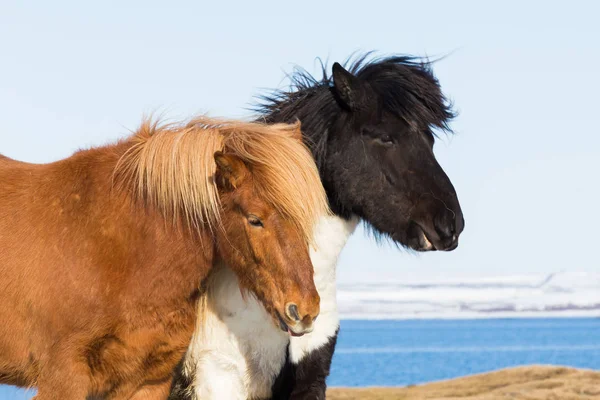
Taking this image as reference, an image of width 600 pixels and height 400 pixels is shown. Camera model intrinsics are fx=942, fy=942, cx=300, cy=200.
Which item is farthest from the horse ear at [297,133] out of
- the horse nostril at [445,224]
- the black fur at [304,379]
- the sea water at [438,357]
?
the sea water at [438,357]

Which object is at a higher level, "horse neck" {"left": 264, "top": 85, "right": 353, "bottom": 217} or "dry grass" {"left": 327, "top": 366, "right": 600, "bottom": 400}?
"horse neck" {"left": 264, "top": 85, "right": 353, "bottom": 217}

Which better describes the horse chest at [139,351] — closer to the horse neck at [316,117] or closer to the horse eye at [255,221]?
the horse eye at [255,221]

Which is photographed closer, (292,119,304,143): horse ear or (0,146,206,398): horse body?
(0,146,206,398): horse body

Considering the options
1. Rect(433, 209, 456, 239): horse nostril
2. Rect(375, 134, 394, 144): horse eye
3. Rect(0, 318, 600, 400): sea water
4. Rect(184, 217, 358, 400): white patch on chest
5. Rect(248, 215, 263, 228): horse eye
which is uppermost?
Rect(375, 134, 394, 144): horse eye

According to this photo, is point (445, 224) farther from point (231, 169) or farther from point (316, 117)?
point (231, 169)

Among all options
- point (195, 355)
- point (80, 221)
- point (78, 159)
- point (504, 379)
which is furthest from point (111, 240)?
point (504, 379)

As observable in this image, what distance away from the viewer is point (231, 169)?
4.67 metres

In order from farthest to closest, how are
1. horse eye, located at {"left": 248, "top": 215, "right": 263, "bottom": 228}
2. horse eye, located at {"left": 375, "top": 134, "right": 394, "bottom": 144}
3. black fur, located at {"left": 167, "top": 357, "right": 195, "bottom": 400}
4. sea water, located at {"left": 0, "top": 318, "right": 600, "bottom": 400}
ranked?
sea water, located at {"left": 0, "top": 318, "right": 600, "bottom": 400}, horse eye, located at {"left": 375, "top": 134, "right": 394, "bottom": 144}, black fur, located at {"left": 167, "top": 357, "right": 195, "bottom": 400}, horse eye, located at {"left": 248, "top": 215, "right": 263, "bottom": 228}

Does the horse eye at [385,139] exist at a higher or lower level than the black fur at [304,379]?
higher

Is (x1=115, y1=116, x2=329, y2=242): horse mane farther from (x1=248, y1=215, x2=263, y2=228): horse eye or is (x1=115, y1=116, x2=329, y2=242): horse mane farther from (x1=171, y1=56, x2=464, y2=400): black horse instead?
(x1=171, y1=56, x2=464, y2=400): black horse

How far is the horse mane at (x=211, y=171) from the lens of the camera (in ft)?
15.3

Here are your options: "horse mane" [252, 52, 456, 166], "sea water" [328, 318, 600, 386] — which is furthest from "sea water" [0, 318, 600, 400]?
"horse mane" [252, 52, 456, 166]

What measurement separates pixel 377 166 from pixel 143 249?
147cm

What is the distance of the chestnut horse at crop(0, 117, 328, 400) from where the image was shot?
4609 mm
